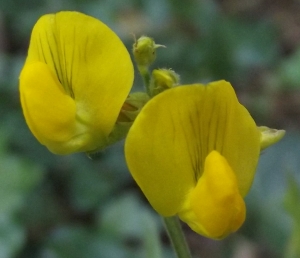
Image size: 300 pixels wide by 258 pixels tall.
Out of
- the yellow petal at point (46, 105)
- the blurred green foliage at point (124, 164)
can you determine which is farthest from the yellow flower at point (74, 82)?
the blurred green foliage at point (124, 164)

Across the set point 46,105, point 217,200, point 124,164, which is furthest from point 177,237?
point 124,164

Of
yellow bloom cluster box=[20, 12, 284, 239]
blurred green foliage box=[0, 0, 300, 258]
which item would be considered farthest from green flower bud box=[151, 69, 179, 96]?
blurred green foliage box=[0, 0, 300, 258]

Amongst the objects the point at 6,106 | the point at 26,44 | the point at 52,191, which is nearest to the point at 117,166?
the point at 52,191

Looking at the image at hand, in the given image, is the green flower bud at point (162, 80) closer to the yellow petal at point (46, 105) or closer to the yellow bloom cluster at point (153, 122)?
the yellow bloom cluster at point (153, 122)

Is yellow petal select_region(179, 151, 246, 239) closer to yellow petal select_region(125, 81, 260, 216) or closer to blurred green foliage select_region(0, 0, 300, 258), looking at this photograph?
yellow petal select_region(125, 81, 260, 216)

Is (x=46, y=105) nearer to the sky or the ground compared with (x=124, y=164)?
nearer to the sky

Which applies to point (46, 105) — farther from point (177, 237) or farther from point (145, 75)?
point (177, 237)

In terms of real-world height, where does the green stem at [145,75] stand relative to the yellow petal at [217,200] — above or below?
above
